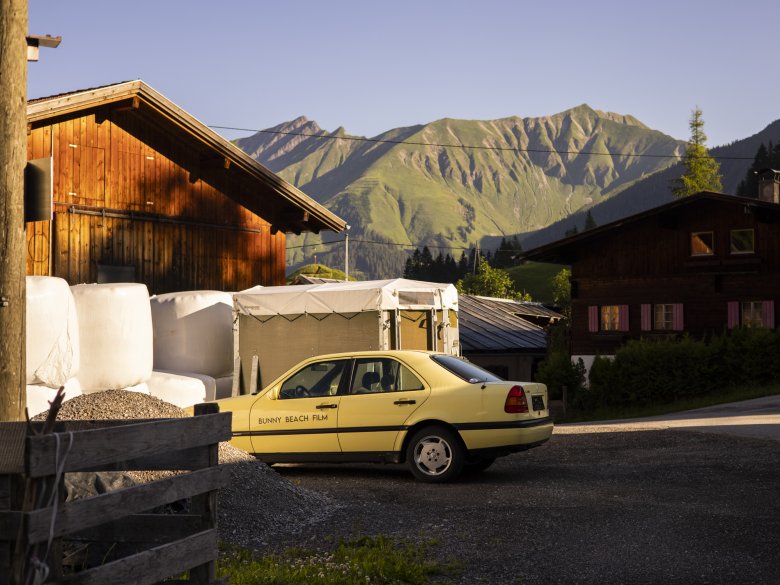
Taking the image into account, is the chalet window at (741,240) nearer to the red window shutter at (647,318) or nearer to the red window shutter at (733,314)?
the red window shutter at (733,314)

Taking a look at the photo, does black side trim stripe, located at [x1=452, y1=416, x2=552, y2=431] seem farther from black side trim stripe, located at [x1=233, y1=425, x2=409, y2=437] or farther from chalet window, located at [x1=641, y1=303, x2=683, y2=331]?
chalet window, located at [x1=641, y1=303, x2=683, y2=331]

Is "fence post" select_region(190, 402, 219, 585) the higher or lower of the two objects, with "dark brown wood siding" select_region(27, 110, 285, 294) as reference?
lower

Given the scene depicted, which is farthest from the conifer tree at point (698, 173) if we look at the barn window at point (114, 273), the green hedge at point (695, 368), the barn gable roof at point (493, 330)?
the barn window at point (114, 273)

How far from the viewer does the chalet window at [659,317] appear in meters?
42.0

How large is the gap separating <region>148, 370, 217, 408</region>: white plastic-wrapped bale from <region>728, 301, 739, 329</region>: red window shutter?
25.7 meters

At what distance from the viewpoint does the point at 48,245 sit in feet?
68.8

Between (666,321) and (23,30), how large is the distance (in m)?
38.9

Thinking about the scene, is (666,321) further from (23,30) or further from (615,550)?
(23,30)

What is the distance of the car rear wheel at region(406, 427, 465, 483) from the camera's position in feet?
40.0

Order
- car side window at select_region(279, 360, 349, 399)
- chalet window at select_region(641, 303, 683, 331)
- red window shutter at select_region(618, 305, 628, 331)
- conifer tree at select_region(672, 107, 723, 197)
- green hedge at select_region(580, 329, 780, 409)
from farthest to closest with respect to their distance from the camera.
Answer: conifer tree at select_region(672, 107, 723, 197), red window shutter at select_region(618, 305, 628, 331), chalet window at select_region(641, 303, 683, 331), green hedge at select_region(580, 329, 780, 409), car side window at select_region(279, 360, 349, 399)

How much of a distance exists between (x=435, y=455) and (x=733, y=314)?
30.3 meters

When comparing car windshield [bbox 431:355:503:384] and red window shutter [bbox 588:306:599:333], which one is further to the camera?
red window shutter [bbox 588:306:599:333]

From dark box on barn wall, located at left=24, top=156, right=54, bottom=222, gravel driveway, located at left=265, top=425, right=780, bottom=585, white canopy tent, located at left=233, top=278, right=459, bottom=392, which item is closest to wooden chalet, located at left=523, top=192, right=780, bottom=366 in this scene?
white canopy tent, located at left=233, top=278, right=459, bottom=392

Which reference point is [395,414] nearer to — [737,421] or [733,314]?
[737,421]
